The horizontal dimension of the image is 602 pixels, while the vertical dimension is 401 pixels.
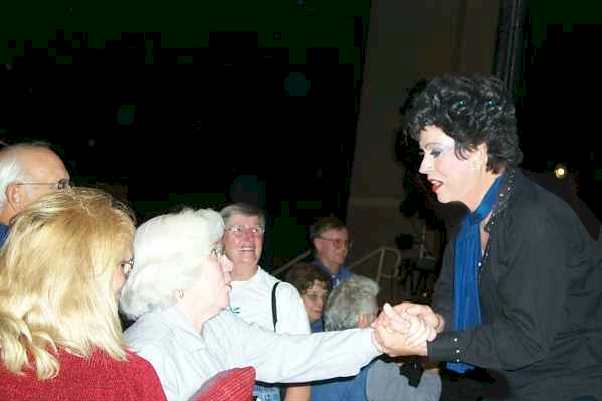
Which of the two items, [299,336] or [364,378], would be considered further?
[364,378]

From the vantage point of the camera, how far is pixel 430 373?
380 centimetres

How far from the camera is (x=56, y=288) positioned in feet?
6.86

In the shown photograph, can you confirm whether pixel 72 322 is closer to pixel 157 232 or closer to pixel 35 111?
pixel 157 232

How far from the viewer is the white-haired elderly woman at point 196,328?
8.79 feet

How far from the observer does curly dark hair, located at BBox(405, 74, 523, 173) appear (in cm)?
301

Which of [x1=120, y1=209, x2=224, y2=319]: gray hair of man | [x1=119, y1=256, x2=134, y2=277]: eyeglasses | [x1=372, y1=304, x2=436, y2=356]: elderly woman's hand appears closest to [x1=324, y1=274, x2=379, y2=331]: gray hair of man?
[x1=372, y1=304, x2=436, y2=356]: elderly woman's hand

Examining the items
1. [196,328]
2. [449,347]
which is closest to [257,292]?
[196,328]

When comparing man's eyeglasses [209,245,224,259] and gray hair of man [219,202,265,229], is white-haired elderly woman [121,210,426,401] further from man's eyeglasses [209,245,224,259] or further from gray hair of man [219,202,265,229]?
gray hair of man [219,202,265,229]

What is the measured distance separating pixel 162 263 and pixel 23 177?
1.16m

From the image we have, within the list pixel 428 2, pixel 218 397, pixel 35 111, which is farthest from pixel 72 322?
pixel 428 2

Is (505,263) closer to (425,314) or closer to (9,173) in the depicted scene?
(425,314)

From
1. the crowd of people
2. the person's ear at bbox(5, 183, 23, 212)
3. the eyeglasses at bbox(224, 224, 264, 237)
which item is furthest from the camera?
the eyeglasses at bbox(224, 224, 264, 237)

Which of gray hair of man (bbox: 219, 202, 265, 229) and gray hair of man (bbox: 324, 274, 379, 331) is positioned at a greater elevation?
gray hair of man (bbox: 219, 202, 265, 229)

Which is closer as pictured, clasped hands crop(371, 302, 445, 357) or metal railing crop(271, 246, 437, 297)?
clasped hands crop(371, 302, 445, 357)
